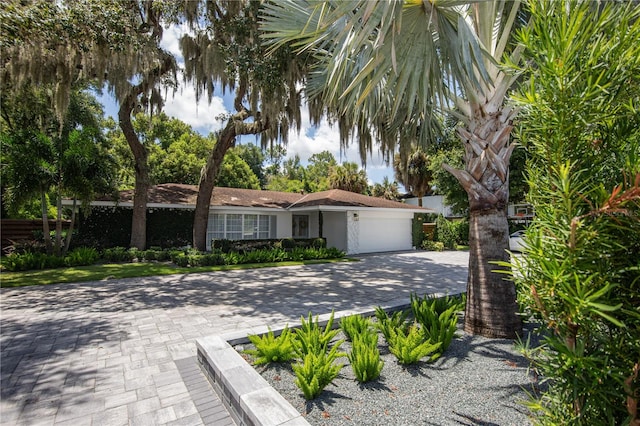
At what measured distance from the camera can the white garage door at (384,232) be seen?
60.8 feet

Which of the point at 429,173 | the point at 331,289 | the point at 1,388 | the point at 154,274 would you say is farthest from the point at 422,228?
the point at 1,388

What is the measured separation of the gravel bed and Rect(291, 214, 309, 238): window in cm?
1739

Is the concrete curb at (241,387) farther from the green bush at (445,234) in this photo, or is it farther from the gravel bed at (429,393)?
the green bush at (445,234)

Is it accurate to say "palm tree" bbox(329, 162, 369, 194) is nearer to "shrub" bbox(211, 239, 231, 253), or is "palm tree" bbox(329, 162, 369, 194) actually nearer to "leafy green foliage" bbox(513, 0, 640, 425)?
"shrub" bbox(211, 239, 231, 253)

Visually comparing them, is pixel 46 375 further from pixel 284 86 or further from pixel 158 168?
pixel 158 168

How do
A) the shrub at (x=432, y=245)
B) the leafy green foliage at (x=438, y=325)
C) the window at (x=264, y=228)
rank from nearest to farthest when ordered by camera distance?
Answer: 1. the leafy green foliage at (x=438, y=325)
2. the window at (x=264, y=228)
3. the shrub at (x=432, y=245)

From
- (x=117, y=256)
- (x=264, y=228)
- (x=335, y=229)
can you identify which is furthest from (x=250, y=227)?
Answer: (x=117, y=256)

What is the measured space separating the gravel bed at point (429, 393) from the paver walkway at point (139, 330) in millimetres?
856

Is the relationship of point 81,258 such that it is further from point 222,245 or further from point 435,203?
point 435,203

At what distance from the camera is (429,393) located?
276 centimetres

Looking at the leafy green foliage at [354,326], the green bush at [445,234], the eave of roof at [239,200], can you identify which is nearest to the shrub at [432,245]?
the green bush at [445,234]

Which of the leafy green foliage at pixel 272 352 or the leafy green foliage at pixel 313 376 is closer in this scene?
the leafy green foliage at pixel 313 376

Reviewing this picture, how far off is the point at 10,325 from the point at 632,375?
790 centimetres

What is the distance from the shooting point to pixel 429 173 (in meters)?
25.2
